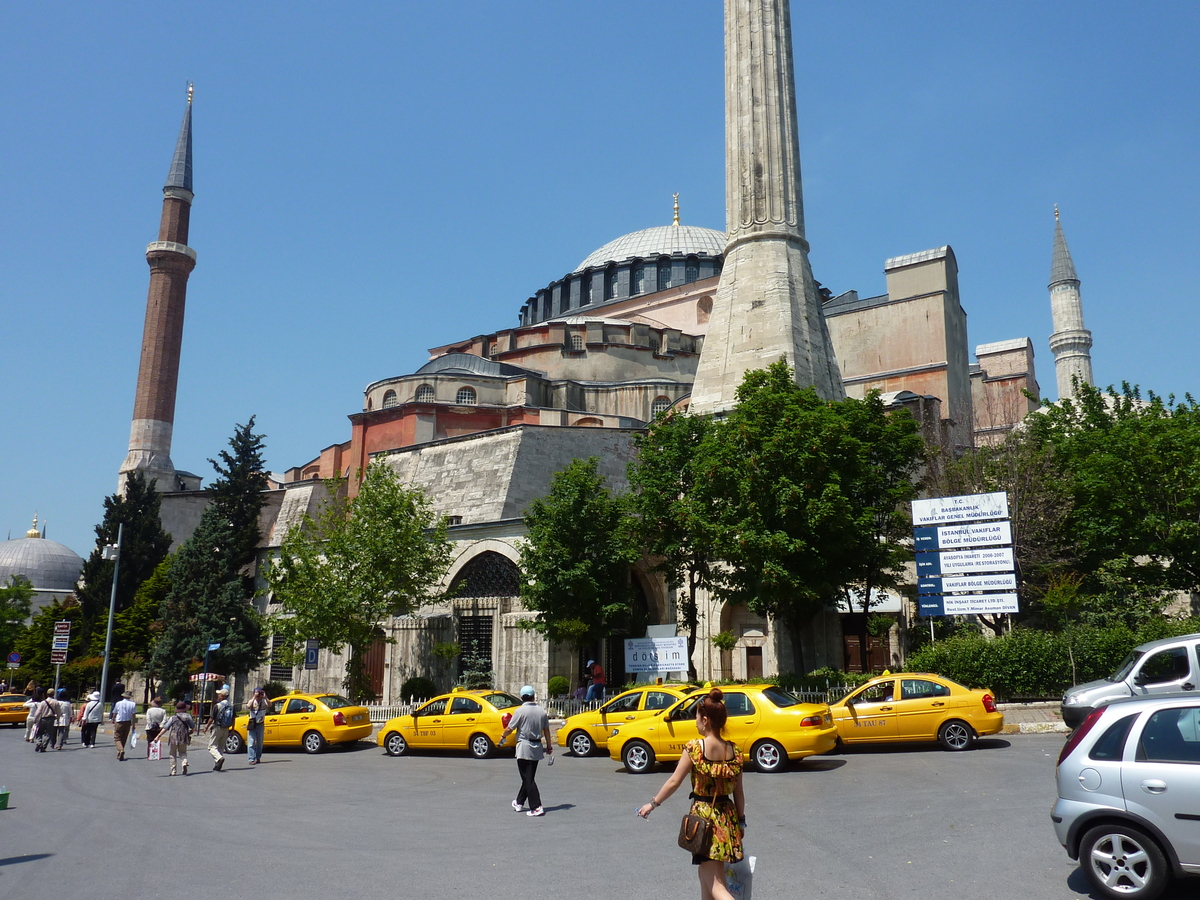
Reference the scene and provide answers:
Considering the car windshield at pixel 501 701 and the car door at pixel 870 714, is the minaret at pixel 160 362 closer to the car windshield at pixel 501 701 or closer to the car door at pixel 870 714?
the car windshield at pixel 501 701

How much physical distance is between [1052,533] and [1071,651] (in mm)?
5616

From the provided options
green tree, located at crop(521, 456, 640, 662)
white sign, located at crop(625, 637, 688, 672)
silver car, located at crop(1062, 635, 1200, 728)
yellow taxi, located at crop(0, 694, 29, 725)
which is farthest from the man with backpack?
yellow taxi, located at crop(0, 694, 29, 725)

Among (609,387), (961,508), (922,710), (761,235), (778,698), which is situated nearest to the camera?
(778,698)

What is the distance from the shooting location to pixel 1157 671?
946cm

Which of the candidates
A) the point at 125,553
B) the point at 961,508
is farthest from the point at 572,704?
the point at 125,553

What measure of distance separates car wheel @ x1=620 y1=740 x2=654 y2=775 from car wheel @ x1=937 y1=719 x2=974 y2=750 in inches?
152

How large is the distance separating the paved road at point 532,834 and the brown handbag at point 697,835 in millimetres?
1671

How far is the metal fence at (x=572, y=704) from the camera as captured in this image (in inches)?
623

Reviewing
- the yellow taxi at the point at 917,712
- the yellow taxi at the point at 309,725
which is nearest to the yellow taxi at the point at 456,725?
the yellow taxi at the point at 309,725

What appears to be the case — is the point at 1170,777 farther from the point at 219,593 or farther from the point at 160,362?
the point at 160,362

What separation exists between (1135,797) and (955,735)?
7130mm

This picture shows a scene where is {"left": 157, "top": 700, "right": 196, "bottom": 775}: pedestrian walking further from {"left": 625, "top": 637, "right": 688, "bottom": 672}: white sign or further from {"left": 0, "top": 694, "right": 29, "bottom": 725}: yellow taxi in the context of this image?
{"left": 0, "top": 694, "right": 29, "bottom": 725}: yellow taxi

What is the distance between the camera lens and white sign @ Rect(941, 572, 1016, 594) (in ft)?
50.4

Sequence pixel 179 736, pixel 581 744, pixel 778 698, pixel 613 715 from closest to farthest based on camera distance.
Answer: pixel 778 698, pixel 613 715, pixel 179 736, pixel 581 744
